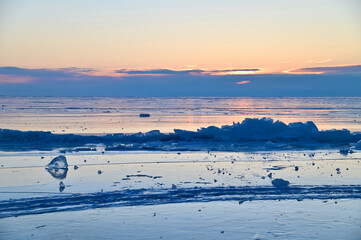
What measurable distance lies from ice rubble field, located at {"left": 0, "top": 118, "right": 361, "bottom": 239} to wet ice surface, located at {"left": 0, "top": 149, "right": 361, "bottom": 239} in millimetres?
24

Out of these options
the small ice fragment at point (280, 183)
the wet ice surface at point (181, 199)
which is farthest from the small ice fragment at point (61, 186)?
the small ice fragment at point (280, 183)

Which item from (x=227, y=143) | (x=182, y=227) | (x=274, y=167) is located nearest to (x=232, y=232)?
(x=182, y=227)

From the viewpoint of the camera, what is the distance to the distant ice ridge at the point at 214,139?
73.6 feet

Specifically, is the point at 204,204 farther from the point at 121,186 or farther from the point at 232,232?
the point at 121,186

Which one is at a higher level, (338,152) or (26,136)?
(26,136)

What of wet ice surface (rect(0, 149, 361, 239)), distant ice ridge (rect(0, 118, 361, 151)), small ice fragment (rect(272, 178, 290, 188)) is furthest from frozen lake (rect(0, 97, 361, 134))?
small ice fragment (rect(272, 178, 290, 188))

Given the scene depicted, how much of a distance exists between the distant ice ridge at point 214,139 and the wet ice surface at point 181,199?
542 centimetres

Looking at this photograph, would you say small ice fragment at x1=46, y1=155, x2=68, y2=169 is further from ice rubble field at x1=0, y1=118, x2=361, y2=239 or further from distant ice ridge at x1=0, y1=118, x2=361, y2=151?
distant ice ridge at x1=0, y1=118, x2=361, y2=151

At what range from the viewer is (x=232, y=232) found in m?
8.40

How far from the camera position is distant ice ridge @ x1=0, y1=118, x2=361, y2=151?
73.6 ft

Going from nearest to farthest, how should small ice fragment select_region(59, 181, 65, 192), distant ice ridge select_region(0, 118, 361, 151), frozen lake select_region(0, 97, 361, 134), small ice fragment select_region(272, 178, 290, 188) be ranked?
small ice fragment select_region(59, 181, 65, 192)
small ice fragment select_region(272, 178, 290, 188)
distant ice ridge select_region(0, 118, 361, 151)
frozen lake select_region(0, 97, 361, 134)

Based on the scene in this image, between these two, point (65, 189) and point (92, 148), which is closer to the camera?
point (65, 189)

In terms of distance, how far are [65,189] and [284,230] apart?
6.33 m

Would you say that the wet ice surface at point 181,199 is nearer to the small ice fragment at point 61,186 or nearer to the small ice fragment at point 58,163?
the small ice fragment at point 61,186
